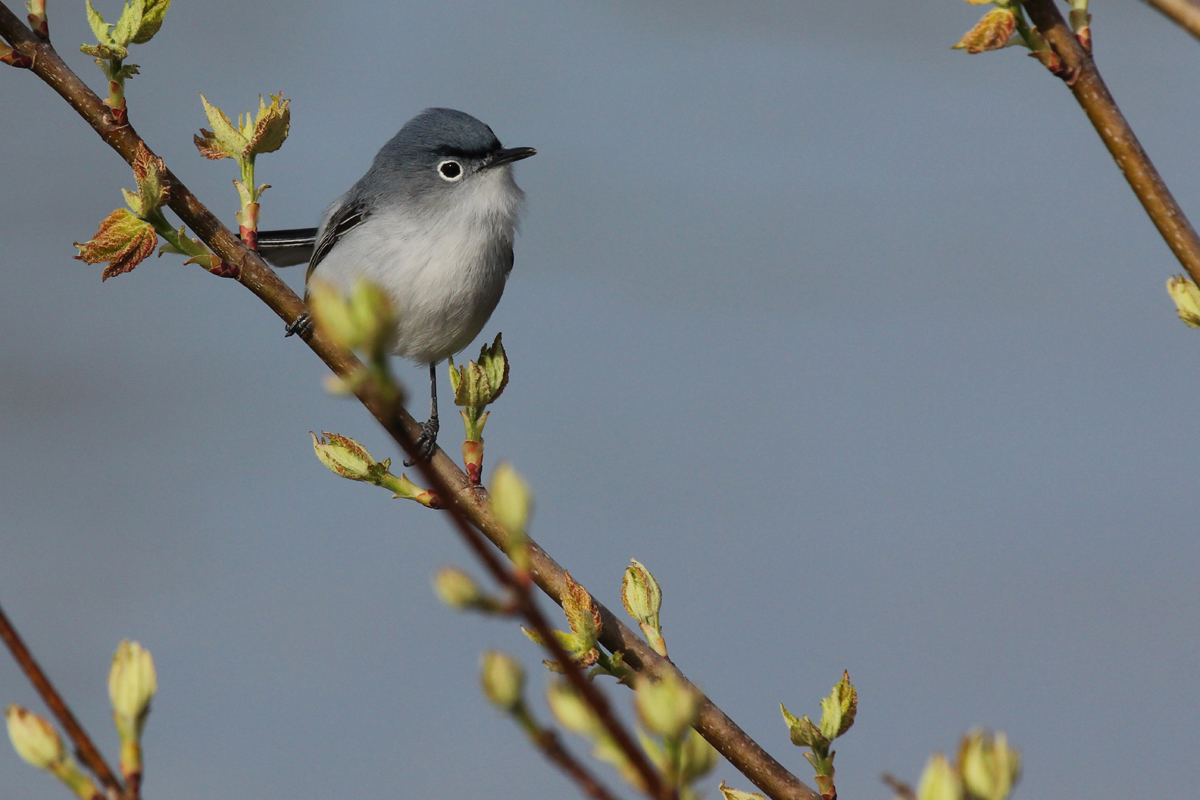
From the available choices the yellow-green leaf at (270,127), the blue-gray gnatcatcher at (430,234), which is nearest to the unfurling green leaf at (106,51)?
the yellow-green leaf at (270,127)

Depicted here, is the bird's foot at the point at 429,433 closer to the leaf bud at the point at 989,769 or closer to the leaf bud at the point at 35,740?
the leaf bud at the point at 35,740

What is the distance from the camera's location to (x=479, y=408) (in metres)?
0.89

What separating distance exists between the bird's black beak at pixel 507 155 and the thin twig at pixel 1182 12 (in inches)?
52.9

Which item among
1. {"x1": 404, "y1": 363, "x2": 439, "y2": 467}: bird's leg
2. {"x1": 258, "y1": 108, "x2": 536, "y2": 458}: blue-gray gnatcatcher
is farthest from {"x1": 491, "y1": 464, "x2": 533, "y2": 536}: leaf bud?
{"x1": 258, "y1": 108, "x2": 536, "y2": 458}: blue-gray gnatcatcher

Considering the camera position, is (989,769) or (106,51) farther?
(106,51)

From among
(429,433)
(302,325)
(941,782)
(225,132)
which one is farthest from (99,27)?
(429,433)

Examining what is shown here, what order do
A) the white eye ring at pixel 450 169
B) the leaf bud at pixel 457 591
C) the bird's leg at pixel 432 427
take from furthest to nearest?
the white eye ring at pixel 450 169
the bird's leg at pixel 432 427
the leaf bud at pixel 457 591

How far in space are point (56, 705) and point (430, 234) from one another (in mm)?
1579

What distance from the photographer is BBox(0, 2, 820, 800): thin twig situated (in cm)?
75

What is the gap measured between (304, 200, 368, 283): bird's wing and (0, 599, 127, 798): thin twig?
5.56 feet

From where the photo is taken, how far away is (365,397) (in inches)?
29.3

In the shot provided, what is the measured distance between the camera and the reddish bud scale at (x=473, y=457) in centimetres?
91

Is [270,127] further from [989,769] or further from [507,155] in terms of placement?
[507,155]

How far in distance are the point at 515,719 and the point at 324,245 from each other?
5.96ft
